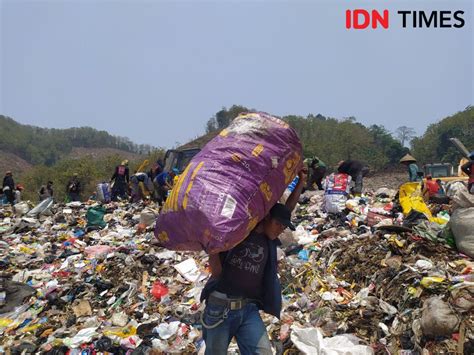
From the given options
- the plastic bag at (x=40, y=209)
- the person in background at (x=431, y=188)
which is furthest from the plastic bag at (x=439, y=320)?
the plastic bag at (x=40, y=209)

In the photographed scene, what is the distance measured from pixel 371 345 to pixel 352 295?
887 mm

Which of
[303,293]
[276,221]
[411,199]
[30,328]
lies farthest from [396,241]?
[30,328]

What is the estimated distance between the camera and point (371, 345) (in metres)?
3.06

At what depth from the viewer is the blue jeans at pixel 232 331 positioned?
2.08 meters

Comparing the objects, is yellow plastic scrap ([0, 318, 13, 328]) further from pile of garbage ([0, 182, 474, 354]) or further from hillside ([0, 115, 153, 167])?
hillside ([0, 115, 153, 167])

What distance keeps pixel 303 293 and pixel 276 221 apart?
88.5 inches

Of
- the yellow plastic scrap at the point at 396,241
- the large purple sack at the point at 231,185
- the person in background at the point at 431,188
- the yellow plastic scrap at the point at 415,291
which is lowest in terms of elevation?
the yellow plastic scrap at the point at 415,291

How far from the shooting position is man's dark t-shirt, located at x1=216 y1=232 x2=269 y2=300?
2.08 m

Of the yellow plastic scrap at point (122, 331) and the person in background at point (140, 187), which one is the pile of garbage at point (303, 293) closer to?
the yellow plastic scrap at point (122, 331)

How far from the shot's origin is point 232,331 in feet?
6.95

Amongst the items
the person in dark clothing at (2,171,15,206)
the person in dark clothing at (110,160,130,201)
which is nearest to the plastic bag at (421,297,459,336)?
the person in dark clothing at (110,160,130,201)

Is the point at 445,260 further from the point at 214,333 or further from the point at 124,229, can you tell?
the point at 124,229

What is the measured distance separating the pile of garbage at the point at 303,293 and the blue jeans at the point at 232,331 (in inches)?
39.2

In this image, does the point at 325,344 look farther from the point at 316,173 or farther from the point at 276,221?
the point at 316,173
